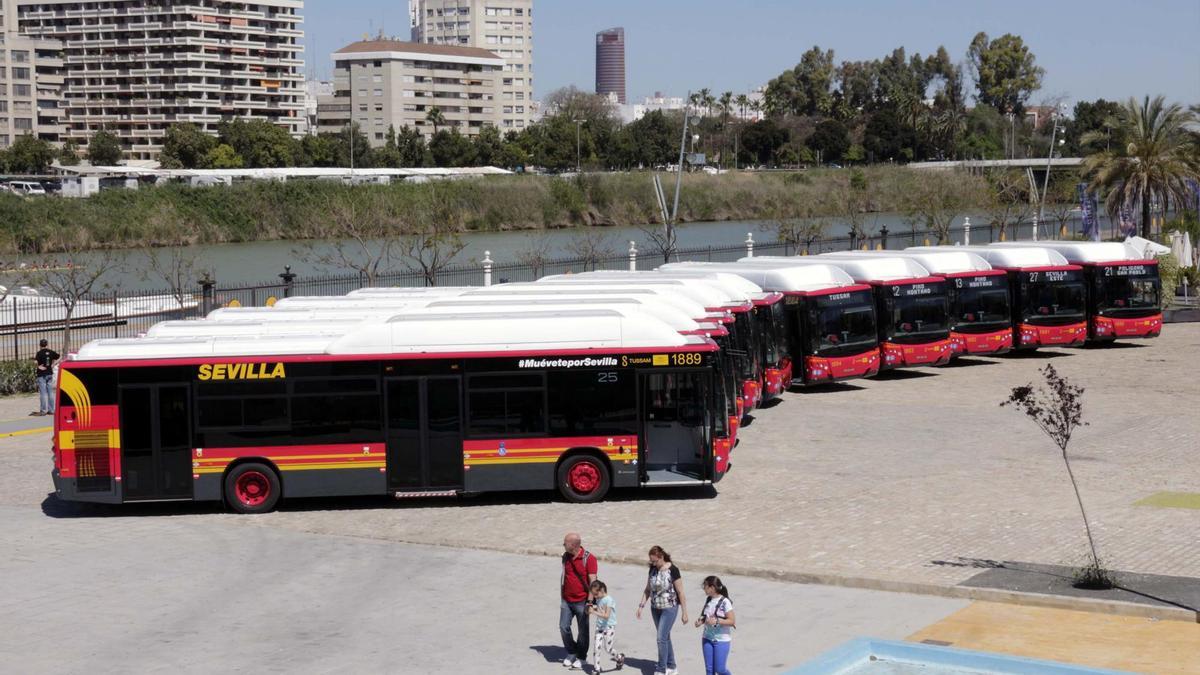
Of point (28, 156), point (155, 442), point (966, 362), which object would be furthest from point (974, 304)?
point (28, 156)

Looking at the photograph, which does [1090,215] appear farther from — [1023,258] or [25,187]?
[25,187]

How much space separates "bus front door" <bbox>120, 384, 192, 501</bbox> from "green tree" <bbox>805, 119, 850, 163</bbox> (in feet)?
485

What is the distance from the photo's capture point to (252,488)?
21.1m

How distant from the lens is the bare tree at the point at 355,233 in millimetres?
62369

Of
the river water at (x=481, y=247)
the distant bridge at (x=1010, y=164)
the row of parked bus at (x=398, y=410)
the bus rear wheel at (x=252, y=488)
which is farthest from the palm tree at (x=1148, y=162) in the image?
the distant bridge at (x=1010, y=164)

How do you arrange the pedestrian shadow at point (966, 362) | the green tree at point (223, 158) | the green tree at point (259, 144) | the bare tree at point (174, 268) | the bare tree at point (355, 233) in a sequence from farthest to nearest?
the green tree at point (259, 144) → the green tree at point (223, 158) → the bare tree at point (355, 233) → the bare tree at point (174, 268) → the pedestrian shadow at point (966, 362)

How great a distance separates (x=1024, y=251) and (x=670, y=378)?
20239 mm

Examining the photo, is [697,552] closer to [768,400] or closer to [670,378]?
[670,378]

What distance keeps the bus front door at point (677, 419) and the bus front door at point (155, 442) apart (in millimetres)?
6617

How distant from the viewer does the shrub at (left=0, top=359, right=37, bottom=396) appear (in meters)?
33.8

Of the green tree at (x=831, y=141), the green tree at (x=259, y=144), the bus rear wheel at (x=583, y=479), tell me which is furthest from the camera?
the green tree at (x=831, y=141)

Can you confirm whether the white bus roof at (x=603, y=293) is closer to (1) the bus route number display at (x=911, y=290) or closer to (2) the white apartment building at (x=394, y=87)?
(1) the bus route number display at (x=911, y=290)

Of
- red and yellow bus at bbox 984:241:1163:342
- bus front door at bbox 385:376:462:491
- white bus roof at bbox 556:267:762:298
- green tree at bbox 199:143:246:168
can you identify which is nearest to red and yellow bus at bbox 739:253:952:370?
white bus roof at bbox 556:267:762:298

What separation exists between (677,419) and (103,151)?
134067mm
